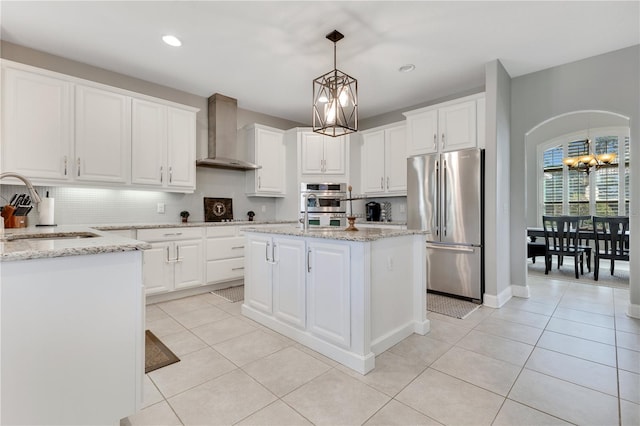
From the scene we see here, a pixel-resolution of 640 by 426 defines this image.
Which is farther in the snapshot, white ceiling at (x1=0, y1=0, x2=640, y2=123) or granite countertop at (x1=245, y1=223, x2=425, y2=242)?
white ceiling at (x1=0, y1=0, x2=640, y2=123)

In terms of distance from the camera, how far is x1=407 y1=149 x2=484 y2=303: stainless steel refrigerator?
341 centimetres

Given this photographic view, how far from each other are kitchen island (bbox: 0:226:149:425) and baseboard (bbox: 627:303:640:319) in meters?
4.28

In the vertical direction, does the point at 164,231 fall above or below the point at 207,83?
below

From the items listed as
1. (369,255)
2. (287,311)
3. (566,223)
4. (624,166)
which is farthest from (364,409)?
(624,166)

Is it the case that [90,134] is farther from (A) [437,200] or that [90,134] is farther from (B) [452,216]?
(B) [452,216]

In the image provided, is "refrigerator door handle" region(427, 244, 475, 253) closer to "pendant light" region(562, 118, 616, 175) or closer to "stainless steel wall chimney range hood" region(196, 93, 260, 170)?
"stainless steel wall chimney range hood" region(196, 93, 260, 170)

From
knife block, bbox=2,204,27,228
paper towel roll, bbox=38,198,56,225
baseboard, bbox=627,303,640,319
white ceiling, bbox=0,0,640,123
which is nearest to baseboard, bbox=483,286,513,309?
baseboard, bbox=627,303,640,319

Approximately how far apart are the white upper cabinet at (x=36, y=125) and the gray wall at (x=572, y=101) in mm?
5110

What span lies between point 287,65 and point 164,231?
95.0 inches

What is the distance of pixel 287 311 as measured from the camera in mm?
2523

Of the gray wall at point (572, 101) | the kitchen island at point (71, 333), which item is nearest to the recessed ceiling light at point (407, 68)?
the gray wall at point (572, 101)

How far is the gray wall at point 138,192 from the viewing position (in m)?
3.19

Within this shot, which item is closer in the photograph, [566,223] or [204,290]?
[204,290]

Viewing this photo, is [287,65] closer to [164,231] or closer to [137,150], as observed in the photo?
[137,150]
